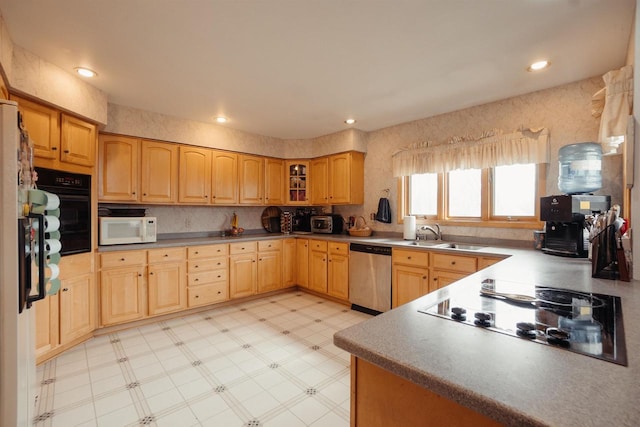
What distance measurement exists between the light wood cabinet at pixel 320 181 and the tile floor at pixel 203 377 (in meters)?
1.96

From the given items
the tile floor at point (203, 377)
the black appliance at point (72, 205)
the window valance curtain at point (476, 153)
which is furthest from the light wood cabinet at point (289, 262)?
the black appliance at point (72, 205)

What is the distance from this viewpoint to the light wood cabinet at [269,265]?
4.13 meters

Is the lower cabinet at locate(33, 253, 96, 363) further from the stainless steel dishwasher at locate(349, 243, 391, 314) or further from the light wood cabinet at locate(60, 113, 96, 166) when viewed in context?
the stainless steel dishwasher at locate(349, 243, 391, 314)

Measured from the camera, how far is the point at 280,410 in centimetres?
186

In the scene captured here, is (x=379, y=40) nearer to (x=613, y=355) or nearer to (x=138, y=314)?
(x=613, y=355)

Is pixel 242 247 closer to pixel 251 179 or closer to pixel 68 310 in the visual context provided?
pixel 251 179

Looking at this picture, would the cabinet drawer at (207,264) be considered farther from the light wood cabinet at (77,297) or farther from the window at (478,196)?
the window at (478,196)

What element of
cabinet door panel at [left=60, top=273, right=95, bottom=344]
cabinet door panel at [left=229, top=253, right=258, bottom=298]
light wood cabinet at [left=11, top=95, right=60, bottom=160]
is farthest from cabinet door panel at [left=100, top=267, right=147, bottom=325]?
light wood cabinet at [left=11, top=95, right=60, bottom=160]

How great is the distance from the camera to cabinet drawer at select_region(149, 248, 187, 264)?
3.20 metres

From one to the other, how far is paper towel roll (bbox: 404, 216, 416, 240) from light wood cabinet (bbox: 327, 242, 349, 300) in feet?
2.60

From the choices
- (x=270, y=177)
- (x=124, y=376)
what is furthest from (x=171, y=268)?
(x=270, y=177)

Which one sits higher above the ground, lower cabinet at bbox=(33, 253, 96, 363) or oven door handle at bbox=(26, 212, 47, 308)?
oven door handle at bbox=(26, 212, 47, 308)

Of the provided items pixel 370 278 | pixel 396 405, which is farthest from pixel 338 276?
pixel 396 405

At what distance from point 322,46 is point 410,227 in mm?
2362
